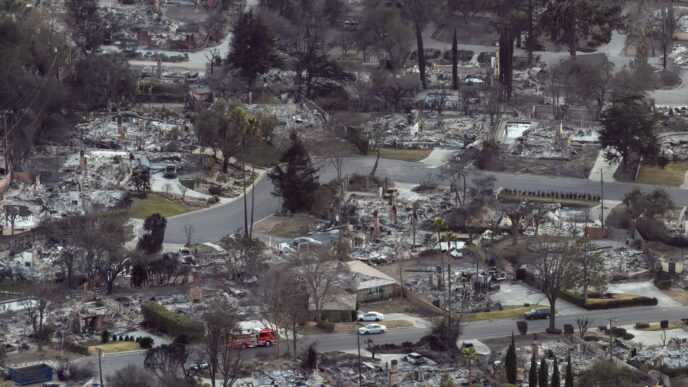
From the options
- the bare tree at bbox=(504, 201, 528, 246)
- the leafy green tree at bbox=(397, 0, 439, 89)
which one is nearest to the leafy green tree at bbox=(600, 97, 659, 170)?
the bare tree at bbox=(504, 201, 528, 246)

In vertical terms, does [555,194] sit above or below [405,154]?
below

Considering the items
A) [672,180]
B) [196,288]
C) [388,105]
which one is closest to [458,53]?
[388,105]

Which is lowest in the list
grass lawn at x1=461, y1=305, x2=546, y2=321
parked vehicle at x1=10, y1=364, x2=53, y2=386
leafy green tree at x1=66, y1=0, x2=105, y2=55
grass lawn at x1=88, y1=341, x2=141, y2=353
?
grass lawn at x1=461, y1=305, x2=546, y2=321

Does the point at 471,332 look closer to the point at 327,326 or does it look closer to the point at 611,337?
the point at 327,326

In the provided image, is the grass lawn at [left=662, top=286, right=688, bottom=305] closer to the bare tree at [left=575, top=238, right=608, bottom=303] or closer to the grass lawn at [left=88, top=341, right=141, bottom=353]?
the bare tree at [left=575, top=238, right=608, bottom=303]

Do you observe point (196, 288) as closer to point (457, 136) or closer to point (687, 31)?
point (457, 136)

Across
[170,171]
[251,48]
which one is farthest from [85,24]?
[170,171]
